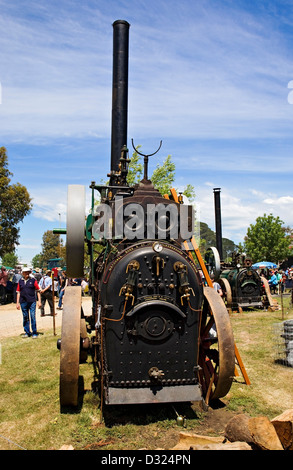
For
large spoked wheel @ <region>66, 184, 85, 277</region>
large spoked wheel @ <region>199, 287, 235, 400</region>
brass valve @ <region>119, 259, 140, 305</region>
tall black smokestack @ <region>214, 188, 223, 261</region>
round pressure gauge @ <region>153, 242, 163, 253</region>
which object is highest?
tall black smokestack @ <region>214, 188, 223, 261</region>

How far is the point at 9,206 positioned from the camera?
72.2ft

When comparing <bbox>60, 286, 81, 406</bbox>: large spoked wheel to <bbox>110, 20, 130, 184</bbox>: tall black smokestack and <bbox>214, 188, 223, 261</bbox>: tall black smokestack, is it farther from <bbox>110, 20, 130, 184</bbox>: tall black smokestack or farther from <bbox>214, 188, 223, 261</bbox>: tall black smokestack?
<bbox>214, 188, 223, 261</bbox>: tall black smokestack

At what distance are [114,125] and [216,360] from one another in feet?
17.5

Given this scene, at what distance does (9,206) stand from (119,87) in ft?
50.4

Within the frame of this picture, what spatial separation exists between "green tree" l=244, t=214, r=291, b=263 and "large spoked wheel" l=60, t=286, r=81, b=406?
37421 mm

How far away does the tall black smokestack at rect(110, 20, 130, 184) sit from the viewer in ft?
27.3

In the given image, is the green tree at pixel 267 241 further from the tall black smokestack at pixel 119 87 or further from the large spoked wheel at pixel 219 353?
the large spoked wheel at pixel 219 353

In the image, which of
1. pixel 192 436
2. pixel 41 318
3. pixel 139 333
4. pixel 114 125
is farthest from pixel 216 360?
pixel 41 318

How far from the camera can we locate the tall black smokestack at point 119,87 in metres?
8.33

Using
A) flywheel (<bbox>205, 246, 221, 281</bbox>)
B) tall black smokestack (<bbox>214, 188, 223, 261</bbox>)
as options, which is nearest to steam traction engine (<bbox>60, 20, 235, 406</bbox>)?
flywheel (<bbox>205, 246, 221, 281</bbox>)

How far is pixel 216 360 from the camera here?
503 centimetres

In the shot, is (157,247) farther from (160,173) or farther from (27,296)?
(160,173)

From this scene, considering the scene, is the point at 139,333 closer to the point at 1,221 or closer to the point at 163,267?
the point at 163,267

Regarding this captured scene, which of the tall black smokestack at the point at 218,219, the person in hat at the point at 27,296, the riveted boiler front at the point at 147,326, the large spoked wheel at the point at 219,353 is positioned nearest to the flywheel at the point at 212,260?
the person in hat at the point at 27,296
